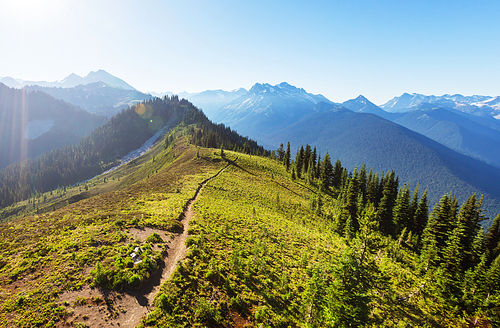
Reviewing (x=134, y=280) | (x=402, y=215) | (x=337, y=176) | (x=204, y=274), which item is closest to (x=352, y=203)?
(x=402, y=215)

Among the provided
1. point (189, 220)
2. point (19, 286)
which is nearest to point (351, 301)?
point (189, 220)

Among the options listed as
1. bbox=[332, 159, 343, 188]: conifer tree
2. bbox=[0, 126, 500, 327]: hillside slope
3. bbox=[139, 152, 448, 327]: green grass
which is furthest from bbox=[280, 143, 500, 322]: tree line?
bbox=[332, 159, 343, 188]: conifer tree

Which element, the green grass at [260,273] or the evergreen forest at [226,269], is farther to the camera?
the green grass at [260,273]

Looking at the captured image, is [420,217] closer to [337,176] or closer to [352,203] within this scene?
[352,203]

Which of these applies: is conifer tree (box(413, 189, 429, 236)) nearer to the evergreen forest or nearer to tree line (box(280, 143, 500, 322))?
tree line (box(280, 143, 500, 322))

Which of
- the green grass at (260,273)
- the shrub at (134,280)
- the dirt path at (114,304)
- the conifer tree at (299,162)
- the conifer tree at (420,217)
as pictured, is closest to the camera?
the dirt path at (114,304)

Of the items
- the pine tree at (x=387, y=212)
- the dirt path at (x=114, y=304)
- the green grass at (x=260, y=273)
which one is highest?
the dirt path at (x=114, y=304)

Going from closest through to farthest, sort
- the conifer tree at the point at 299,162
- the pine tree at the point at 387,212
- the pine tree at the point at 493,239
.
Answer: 1. the pine tree at the point at 493,239
2. the pine tree at the point at 387,212
3. the conifer tree at the point at 299,162

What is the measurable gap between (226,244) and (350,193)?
3156cm

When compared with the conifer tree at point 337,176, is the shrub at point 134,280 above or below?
above

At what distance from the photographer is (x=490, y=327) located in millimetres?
27000

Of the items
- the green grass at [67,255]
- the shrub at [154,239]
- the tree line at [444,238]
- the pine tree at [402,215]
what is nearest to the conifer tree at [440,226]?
the tree line at [444,238]

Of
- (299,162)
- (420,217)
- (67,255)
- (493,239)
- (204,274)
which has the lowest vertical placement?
(420,217)

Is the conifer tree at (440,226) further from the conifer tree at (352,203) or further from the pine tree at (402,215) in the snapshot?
the conifer tree at (352,203)
